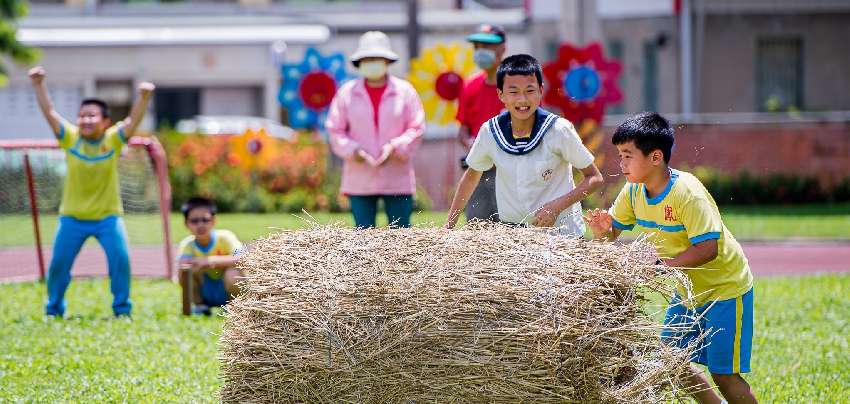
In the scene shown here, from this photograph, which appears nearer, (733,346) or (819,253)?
(733,346)

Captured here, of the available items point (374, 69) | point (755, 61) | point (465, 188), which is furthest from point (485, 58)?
point (755, 61)

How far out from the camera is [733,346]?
533 centimetres

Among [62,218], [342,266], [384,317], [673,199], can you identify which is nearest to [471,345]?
[384,317]

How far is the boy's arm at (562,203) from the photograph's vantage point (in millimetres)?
5844

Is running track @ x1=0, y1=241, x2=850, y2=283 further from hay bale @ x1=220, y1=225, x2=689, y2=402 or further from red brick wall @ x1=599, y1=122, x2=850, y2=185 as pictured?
hay bale @ x1=220, y1=225, x2=689, y2=402

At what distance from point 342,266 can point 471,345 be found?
2.24 ft

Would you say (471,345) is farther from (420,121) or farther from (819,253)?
(819,253)

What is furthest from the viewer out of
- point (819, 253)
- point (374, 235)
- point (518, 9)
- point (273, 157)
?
point (518, 9)

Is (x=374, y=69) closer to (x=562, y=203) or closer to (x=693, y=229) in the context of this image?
(x=562, y=203)

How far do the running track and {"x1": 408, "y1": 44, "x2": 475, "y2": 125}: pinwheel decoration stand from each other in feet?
12.1

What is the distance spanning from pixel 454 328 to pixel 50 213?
11358 mm

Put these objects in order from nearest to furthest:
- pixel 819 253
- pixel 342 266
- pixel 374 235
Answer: pixel 342 266 → pixel 374 235 → pixel 819 253

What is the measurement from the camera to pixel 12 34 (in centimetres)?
2377

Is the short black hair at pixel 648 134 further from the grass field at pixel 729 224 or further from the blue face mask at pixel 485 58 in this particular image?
the grass field at pixel 729 224
